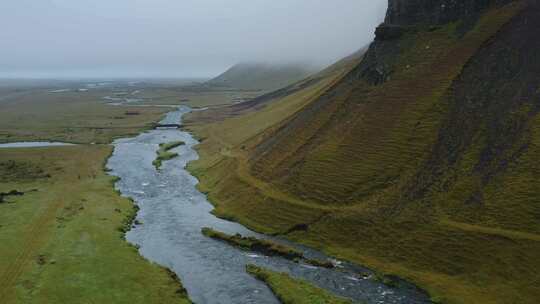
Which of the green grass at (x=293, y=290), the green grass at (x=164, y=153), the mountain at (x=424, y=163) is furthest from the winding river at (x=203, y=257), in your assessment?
the green grass at (x=164, y=153)

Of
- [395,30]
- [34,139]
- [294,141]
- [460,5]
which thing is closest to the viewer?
[294,141]

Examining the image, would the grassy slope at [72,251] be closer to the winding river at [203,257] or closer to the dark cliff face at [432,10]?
the winding river at [203,257]

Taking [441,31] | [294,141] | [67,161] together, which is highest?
[441,31]

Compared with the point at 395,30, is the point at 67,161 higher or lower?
lower

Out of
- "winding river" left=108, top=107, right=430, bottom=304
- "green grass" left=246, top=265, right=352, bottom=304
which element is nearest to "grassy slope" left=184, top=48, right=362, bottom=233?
"winding river" left=108, top=107, right=430, bottom=304

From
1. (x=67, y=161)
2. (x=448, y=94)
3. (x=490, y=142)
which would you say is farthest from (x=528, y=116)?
(x=67, y=161)

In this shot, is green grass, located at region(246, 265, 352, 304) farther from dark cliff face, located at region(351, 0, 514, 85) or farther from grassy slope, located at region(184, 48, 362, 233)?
dark cliff face, located at region(351, 0, 514, 85)

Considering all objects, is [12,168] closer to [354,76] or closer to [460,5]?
[354,76]
